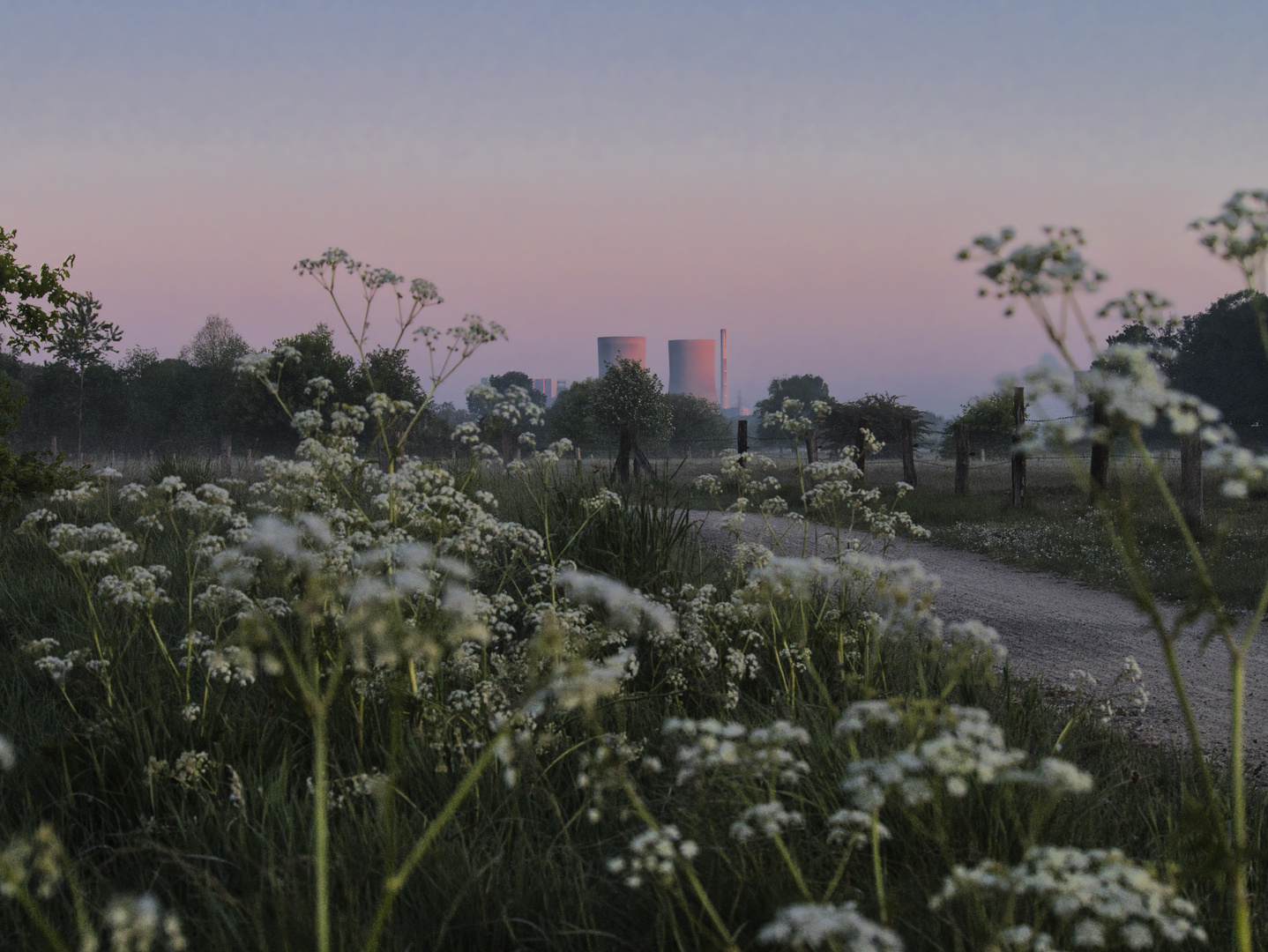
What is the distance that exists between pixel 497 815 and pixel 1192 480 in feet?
42.0

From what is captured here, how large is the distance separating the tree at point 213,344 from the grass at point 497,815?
73.9m

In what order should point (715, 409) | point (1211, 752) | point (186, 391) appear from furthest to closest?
1. point (715, 409)
2. point (186, 391)
3. point (1211, 752)

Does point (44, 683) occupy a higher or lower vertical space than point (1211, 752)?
higher

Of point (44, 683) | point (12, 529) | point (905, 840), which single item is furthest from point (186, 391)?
point (905, 840)

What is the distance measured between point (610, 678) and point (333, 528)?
3102 millimetres

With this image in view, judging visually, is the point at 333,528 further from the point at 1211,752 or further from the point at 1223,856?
the point at 1211,752

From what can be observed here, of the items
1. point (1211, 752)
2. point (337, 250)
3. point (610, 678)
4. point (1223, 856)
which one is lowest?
point (1211, 752)

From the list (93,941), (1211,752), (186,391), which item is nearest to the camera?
(93,941)

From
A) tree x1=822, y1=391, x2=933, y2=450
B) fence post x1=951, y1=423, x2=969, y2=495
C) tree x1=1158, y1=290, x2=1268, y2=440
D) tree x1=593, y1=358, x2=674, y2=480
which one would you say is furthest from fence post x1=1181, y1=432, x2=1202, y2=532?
tree x1=593, y1=358, x2=674, y2=480

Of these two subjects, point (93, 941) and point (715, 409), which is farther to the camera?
point (715, 409)

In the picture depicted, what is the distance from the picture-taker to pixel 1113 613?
877 cm

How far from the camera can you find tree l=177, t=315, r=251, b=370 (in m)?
72.2

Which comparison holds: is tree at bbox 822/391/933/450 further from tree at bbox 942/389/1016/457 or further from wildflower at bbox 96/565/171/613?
wildflower at bbox 96/565/171/613

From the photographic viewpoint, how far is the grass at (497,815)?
2492 mm
